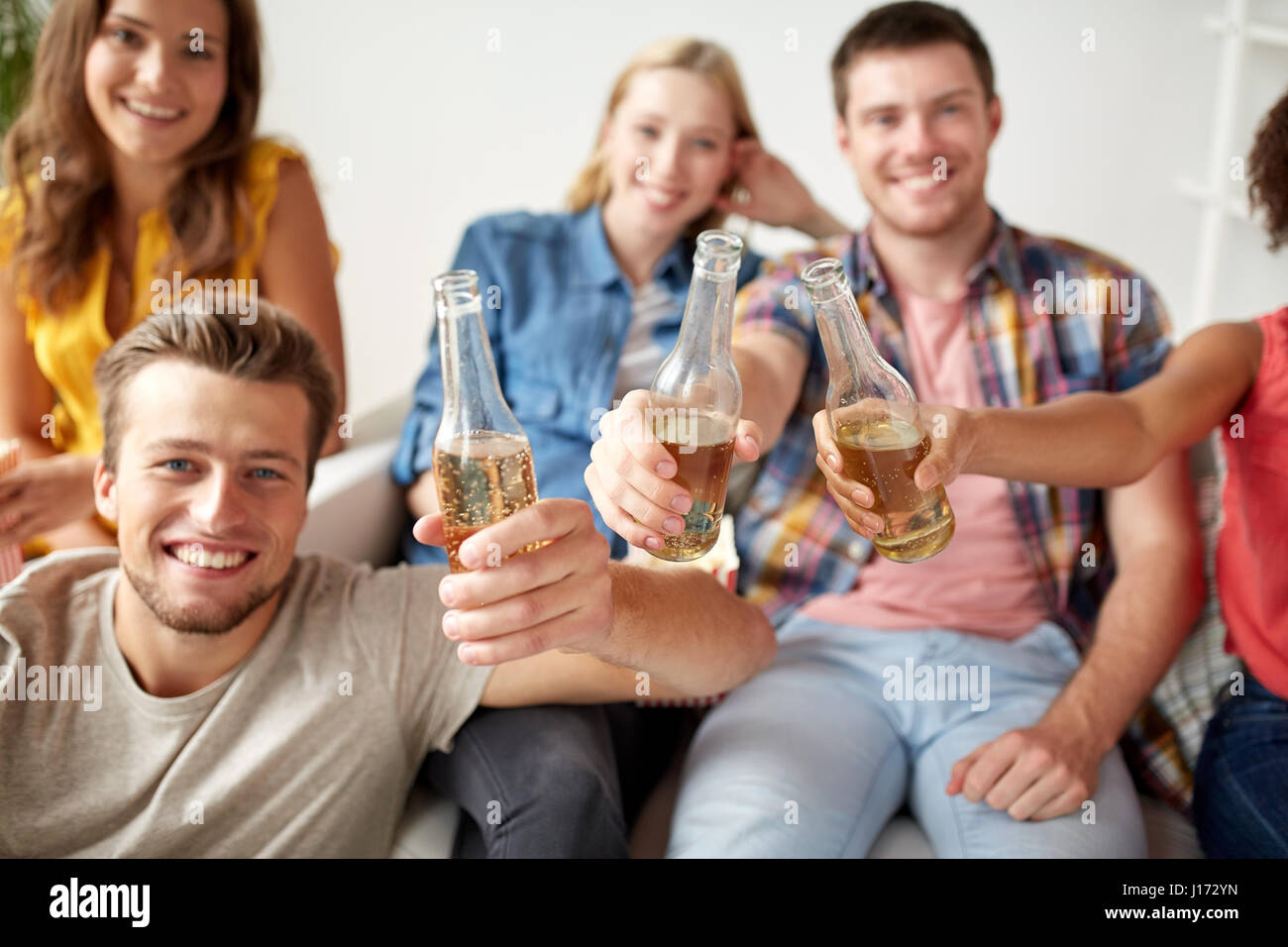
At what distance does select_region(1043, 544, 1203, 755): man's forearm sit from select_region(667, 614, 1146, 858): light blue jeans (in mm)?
51

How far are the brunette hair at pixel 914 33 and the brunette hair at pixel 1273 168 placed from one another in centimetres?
41

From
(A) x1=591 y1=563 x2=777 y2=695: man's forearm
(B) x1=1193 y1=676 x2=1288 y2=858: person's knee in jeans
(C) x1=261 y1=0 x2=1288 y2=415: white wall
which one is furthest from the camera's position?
(C) x1=261 y1=0 x2=1288 y2=415: white wall

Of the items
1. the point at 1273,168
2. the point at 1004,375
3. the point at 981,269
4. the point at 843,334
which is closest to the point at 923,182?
the point at 981,269

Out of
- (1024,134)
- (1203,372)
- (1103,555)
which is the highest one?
(1024,134)

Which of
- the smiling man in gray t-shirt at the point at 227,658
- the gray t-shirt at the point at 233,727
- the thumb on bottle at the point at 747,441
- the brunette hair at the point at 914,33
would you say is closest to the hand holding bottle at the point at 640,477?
the thumb on bottle at the point at 747,441

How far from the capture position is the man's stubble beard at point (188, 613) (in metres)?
1.25

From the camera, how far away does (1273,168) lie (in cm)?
148

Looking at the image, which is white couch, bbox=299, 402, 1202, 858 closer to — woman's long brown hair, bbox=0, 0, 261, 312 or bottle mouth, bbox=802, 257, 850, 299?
woman's long brown hair, bbox=0, 0, 261, 312

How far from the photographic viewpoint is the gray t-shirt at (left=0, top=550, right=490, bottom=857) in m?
1.24

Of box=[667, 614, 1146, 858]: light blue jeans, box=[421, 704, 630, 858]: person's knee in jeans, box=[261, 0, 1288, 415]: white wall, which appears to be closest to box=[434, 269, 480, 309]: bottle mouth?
box=[421, 704, 630, 858]: person's knee in jeans

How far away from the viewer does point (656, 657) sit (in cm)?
115
